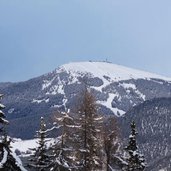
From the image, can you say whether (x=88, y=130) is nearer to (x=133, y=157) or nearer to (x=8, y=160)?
(x=133, y=157)

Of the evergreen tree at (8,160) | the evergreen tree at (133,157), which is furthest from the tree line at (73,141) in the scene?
the evergreen tree at (8,160)

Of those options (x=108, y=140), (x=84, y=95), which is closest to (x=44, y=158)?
(x=84, y=95)

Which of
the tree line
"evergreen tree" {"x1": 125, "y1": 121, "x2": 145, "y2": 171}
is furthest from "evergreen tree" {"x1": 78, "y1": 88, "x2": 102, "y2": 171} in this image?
"evergreen tree" {"x1": 125, "y1": 121, "x2": 145, "y2": 171}

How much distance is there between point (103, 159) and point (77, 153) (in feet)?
19.9

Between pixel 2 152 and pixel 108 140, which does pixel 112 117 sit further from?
pixel 2 152

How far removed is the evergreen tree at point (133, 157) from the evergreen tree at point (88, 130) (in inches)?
196

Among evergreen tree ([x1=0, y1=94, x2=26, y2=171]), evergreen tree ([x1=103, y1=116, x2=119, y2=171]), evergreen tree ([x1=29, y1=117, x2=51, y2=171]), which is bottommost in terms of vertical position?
evergreen tree ([x1=0, y1=94, x2=26, y2=171])

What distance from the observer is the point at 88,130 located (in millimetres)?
27328

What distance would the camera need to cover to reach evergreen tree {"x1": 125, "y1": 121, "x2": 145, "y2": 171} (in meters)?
32.3

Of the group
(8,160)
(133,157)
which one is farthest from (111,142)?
(8,160)

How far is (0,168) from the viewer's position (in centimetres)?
1412

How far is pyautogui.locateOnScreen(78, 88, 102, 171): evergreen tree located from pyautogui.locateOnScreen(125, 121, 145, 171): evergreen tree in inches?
196

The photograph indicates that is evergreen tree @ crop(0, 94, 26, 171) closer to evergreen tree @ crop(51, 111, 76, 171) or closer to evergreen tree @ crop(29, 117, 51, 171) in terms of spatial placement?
evergreen tree @ crop(51, 111, 76, 171)

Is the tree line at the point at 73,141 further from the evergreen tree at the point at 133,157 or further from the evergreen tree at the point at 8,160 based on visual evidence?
the evergreen tree at the point at 8,160
